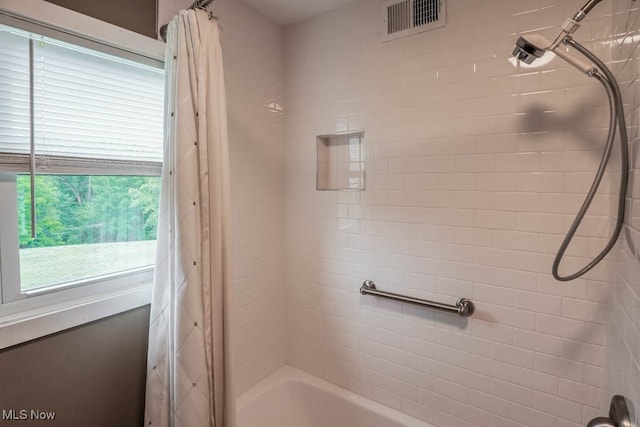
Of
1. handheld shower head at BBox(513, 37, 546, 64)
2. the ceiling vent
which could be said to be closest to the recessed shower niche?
the ceiling vent

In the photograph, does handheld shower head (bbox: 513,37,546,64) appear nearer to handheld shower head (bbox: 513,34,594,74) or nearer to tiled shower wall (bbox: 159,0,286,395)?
handheld shower head (bbox: 513,34,594,74)

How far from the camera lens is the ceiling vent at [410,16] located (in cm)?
148

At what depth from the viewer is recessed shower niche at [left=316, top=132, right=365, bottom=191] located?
1.80m

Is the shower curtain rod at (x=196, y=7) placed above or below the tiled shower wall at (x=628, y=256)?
above

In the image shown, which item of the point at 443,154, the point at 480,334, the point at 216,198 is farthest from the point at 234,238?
the point at 480,334

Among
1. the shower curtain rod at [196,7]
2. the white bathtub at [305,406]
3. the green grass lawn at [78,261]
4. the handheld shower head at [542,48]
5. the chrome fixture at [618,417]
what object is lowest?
the white bathtub at [305,406]

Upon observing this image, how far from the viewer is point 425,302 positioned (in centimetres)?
153

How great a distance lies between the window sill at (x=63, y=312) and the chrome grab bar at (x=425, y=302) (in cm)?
104

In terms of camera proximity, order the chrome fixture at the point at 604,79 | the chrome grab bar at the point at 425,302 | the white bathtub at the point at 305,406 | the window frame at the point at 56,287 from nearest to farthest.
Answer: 1. the chrome fixture at the point at 604,79
2. the window frame at the point at 56,287
3. the chrome grab bar at the point at 425,302
4. the white bathtub at the point at 305,406

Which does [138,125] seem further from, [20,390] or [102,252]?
[20,390]

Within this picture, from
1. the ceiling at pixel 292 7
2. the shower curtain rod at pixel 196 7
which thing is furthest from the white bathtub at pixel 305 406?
the ceiling at pixel 292 7

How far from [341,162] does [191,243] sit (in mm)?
962

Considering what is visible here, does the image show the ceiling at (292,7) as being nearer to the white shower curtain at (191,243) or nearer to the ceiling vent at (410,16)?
the ceiling vent at (410,16)

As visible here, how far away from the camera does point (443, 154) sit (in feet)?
4.91
